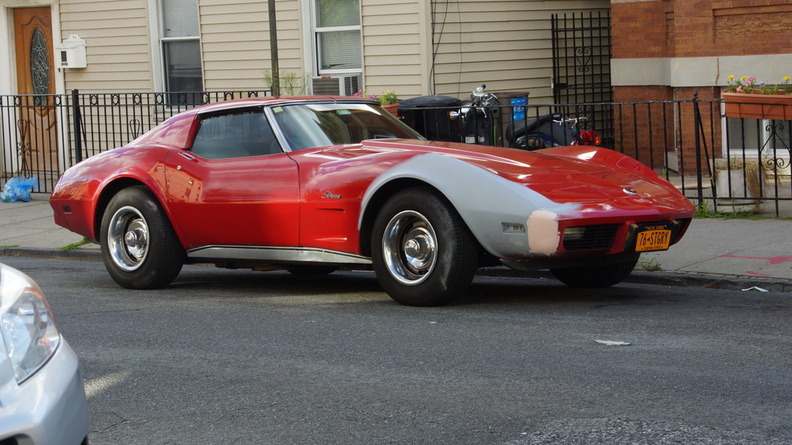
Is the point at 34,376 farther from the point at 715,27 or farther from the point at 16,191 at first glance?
the point at 16,191

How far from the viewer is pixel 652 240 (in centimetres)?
698

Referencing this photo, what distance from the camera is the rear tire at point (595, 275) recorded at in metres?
7.91

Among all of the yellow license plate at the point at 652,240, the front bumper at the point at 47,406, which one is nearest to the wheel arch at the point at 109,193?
the yellow license plate at the point at 652,240

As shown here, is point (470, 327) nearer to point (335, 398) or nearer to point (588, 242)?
point (588, 242)

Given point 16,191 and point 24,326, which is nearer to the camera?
point 24,326

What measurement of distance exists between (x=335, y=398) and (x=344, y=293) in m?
3.18

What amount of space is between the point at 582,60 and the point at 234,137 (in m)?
9.83

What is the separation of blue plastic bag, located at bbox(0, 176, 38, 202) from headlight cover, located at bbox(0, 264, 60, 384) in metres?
12.7

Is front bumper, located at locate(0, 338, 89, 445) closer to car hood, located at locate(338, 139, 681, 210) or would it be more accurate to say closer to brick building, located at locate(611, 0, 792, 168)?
car hood, located at locate(338, 139, 681, 210)

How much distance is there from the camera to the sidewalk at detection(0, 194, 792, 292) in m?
8.14

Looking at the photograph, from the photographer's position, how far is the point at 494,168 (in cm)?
696

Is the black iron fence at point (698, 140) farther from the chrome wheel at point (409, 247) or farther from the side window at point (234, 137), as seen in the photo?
the chrome wheel at point (409, 247)

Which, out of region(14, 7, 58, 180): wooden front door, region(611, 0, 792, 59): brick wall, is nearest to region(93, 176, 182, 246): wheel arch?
region(611, 0, 792, 59): brick wall

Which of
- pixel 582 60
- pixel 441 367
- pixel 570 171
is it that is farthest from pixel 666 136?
Result: pixel 441 367
